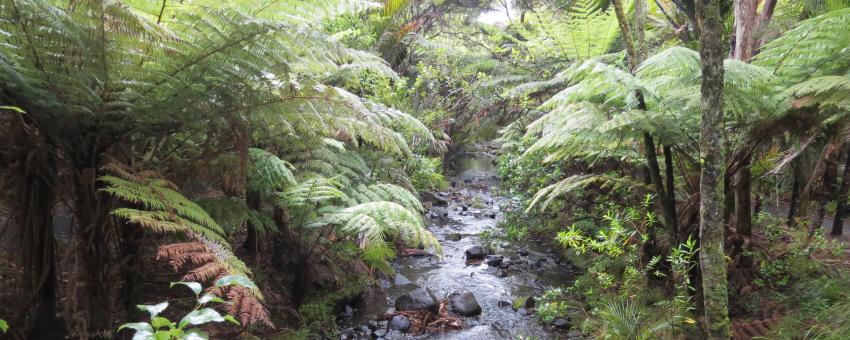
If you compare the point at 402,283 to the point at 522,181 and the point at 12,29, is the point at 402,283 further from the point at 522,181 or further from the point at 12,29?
the point at 12,29

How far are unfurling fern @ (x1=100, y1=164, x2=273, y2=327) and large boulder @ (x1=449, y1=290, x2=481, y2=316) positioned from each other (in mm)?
2518

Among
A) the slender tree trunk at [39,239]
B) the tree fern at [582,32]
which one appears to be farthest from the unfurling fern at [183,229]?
the tree fern at [582,32]

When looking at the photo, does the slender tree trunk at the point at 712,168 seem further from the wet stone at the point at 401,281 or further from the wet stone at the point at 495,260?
the wet stone at the point at 495,260

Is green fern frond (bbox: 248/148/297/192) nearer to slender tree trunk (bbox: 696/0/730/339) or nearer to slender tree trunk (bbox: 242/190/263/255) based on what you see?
slender tree trunk (bbox: 242/190/263/255)

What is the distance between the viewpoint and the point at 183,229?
1725 mm

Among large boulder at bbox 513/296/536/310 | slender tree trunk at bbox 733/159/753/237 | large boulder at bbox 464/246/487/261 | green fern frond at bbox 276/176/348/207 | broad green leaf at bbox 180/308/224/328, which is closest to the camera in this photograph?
broad green leaf at bbox 180/308/224/328

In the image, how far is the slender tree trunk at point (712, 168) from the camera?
76.4 inches

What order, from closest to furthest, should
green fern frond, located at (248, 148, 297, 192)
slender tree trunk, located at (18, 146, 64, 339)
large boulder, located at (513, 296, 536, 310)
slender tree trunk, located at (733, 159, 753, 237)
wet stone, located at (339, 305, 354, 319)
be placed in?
slender tree trunk, located at (18, 146, 64, 339) < slender tree trunk, located at (733, 159, 753, 237) < green fern frond, located at (248, 148, 297, 192) < wet stone, located at (339, 305, 354, 319) < large boulder, located at (513, 296, 536, 310)

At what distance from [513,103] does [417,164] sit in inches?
64.3

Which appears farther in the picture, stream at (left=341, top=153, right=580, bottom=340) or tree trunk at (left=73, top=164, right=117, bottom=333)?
stream at (left=341, top=153, right=580, bottom=340)

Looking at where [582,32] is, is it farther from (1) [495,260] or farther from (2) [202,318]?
(2) [202,318]

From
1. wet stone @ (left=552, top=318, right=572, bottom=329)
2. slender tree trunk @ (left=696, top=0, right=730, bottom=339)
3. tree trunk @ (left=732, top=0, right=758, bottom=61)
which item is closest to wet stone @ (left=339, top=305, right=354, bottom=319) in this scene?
wet stone @ (left=552, top=318, right=572, bottom=329)

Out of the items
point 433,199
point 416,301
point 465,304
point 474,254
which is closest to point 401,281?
point 416,301

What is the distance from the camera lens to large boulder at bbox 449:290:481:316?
398 cm
